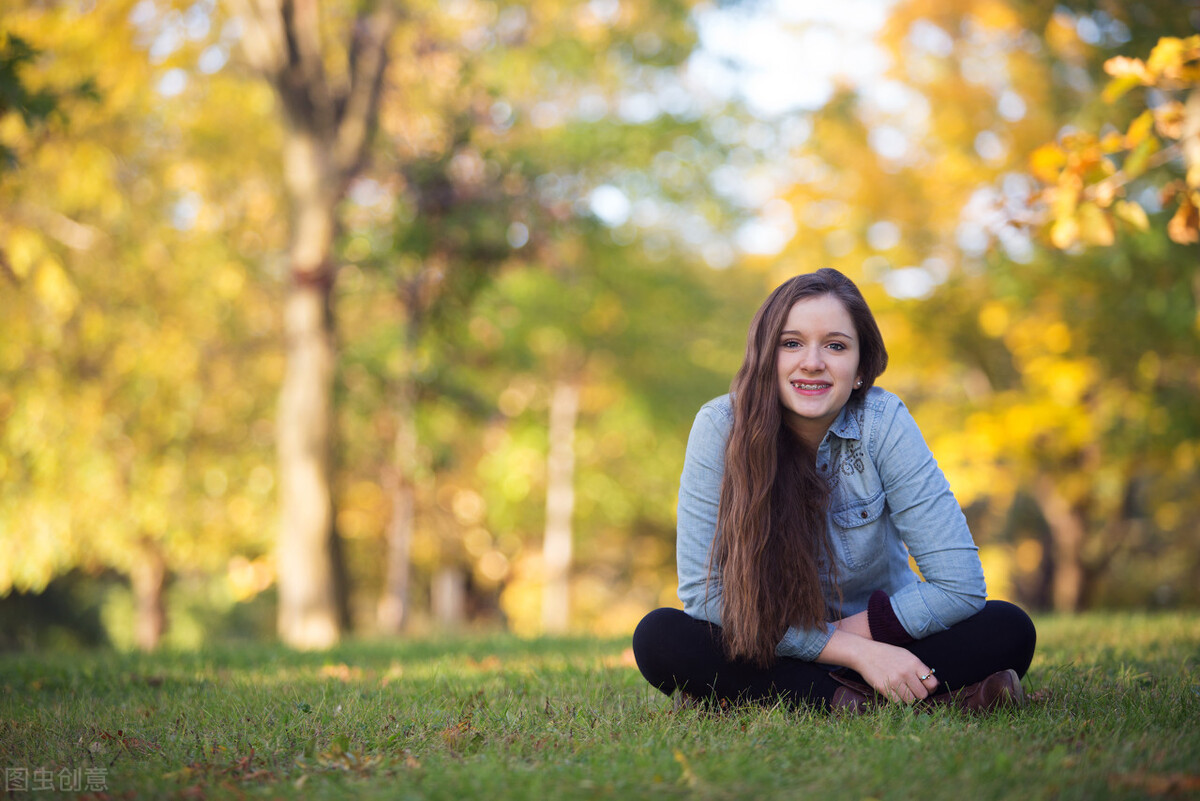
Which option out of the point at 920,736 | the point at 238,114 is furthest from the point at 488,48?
→ the point at 920,736

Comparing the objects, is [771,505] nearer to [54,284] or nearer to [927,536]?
[927,536]

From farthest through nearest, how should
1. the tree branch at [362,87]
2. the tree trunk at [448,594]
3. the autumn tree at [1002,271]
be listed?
the tree trunk at [448,594]
the autumn tree at [1002,271]
the tree branch at [362,87]

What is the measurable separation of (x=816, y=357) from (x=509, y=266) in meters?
6.86

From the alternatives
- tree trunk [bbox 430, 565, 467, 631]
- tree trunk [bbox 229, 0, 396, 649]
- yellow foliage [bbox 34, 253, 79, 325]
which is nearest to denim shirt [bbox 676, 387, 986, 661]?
tree trunk [bbox 229, 0, 396, 649]

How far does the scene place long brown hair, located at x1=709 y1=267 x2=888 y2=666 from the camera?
9.99 ft

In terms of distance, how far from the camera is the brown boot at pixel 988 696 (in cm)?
298

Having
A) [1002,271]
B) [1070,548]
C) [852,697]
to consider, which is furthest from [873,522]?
[1070,548]

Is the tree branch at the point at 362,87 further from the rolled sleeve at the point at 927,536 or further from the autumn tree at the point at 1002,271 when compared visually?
the rolled sleeve at the point at 927,536

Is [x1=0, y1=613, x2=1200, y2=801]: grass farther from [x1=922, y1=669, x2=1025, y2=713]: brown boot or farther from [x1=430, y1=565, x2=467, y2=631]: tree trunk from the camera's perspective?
[x1=430, y1=565, x2=467, y2=631]: tree trunk

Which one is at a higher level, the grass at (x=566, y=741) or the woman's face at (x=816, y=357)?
the woman's face at (x=816, y=357)

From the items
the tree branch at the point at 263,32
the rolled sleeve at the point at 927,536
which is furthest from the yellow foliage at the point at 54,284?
the rolled sleeve at the point at 927,536

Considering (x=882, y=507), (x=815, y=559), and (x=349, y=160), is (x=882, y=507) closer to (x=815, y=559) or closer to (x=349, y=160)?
(x=815, y=559)

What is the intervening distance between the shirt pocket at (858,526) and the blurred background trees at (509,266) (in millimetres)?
2448

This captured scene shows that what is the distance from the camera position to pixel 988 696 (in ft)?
9.78
